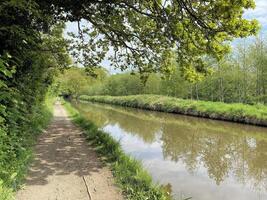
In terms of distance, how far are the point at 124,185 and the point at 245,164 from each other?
6665 mm

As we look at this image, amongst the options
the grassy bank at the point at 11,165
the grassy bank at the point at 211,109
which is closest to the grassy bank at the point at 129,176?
the grassy bank at the point at 11,165

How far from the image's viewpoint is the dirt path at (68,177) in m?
6.97

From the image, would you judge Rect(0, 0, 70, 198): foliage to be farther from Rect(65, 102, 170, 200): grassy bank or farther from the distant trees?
the distant trees

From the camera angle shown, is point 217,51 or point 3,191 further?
point 217,51

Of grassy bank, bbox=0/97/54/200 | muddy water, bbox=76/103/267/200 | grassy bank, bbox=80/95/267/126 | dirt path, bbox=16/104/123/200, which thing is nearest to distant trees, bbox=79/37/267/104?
grassy bank, bbox=80/95/267/126

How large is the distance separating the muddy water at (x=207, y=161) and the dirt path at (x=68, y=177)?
1.81 metres

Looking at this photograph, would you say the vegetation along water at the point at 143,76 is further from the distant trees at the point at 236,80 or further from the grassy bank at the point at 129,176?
the distant trees at the point at 236,80

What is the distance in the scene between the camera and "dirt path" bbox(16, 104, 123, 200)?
6973 millimetres

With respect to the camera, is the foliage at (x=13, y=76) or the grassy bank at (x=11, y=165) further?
the foliage at (x=13, y=76)

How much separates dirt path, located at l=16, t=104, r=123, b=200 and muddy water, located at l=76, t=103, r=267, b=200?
1.81 metres

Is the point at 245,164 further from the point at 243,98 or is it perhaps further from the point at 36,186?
the point at 243,98

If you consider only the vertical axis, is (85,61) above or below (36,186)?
above

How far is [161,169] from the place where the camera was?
11.6m

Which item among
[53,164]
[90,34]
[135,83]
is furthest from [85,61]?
[135,83]
